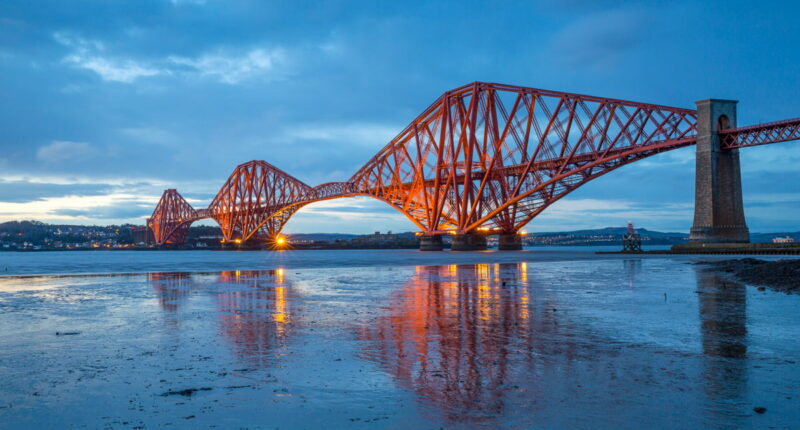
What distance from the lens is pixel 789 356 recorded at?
7.61m

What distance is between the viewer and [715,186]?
151 ft

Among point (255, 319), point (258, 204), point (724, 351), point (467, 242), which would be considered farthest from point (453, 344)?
point (258, 204)

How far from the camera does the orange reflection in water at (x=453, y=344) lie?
6.09 metres

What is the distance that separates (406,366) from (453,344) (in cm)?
170

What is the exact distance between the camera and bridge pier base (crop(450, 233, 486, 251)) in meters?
81.4

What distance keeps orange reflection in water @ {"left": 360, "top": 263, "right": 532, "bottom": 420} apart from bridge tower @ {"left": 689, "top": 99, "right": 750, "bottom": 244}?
37.2 metres

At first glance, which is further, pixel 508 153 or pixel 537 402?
pixel 508 153

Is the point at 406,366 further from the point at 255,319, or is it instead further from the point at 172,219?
the point at 172,219

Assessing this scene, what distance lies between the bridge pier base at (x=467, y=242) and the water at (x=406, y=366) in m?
67.1

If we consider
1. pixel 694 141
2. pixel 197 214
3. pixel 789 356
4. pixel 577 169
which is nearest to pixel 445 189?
pixel 577 169

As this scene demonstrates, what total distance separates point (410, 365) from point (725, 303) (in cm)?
1006

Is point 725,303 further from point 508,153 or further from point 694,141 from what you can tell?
point 508,153

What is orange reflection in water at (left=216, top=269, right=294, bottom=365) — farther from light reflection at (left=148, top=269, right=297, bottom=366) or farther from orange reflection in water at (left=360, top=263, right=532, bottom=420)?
orange reflection in water at (left=360, top=263, right=532, bottom=420)

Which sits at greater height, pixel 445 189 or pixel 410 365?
pixel 445 189
